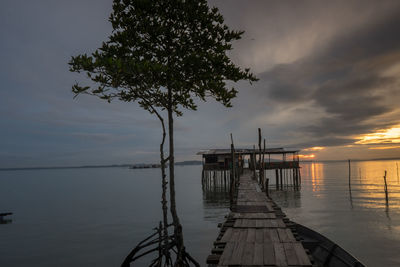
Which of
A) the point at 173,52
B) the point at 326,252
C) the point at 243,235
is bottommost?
the point at 326,252

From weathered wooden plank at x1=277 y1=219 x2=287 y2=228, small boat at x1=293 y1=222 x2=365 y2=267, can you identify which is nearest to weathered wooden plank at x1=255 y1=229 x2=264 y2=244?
weathered wooden plank at x1=277 y1=219 x2=287 y2=228

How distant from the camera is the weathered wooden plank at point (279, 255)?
6871 millimetres

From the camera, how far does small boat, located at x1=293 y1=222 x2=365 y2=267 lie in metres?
10.8

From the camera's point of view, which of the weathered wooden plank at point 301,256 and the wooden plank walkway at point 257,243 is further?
the wooden plank walkway at point 257,243

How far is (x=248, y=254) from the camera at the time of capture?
7.55 meters

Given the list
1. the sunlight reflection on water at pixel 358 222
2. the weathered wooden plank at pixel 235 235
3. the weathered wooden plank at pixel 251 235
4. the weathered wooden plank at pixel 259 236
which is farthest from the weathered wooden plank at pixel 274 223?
A: the sunlight reflection on water at pixel 358 222

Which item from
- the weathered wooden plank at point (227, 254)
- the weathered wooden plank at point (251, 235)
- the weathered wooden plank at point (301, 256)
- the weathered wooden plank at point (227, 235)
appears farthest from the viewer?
the weathered wooden plank at point (227, 235)

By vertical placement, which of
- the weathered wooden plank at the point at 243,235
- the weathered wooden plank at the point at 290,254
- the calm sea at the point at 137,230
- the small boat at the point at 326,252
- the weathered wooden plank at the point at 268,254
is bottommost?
the calm sea at the point at 137,230

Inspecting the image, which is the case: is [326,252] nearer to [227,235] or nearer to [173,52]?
[227,235]

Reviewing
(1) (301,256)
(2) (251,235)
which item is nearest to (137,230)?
(2) (251,235)

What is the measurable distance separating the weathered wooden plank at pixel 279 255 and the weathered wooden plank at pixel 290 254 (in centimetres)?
8

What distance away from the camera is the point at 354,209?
32.1 meters

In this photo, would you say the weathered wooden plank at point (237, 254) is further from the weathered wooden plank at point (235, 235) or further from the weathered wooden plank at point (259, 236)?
the weathered wooden plank at point (259, 236)

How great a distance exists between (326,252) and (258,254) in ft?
21.4
